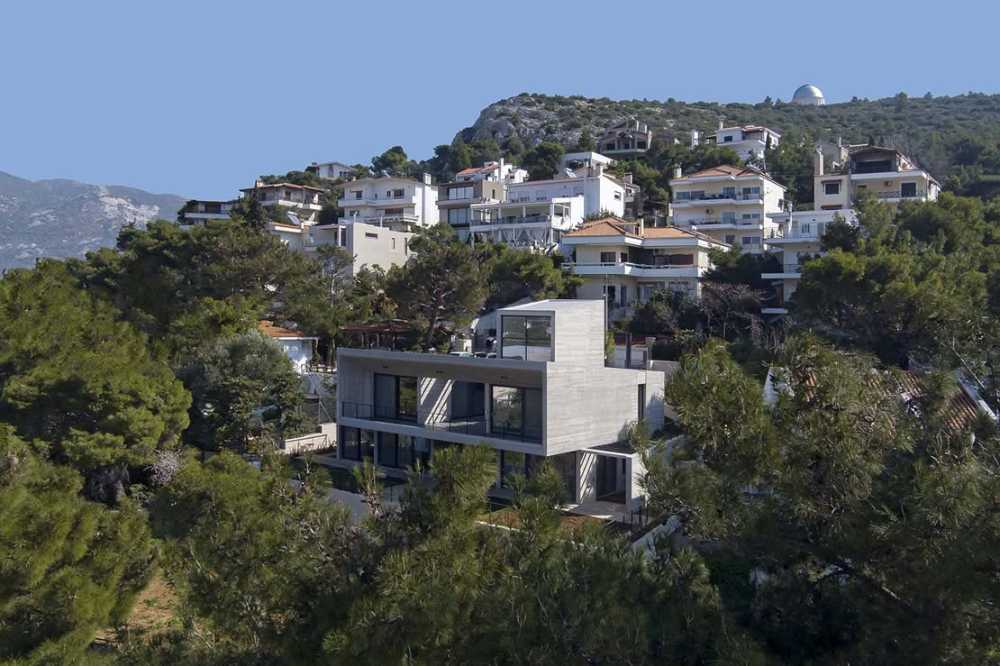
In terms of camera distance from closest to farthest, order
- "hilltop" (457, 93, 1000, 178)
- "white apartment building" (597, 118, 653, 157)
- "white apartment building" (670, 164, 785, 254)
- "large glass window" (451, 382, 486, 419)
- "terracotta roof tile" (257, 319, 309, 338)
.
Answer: "large glass window" (451, 382, 486, 419), "terracotta roof tile" (257, 319, 309, 338), "white apartment building" (670, 164, 785, 254), "white apartment building" (597, 118, 653, 157), "hilltop" (457, 93, 1000, 178)

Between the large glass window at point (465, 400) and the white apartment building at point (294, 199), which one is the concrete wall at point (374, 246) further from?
the large glass window at point (465, 400)

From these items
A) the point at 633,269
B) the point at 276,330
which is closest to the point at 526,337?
the point at 276,330

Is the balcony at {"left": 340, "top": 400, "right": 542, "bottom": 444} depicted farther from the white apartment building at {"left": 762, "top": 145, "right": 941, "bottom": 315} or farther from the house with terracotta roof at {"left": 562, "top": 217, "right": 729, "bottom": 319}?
the white apartment building at {"left": 762, "top": 145, "right": 941, "bottom": 315}

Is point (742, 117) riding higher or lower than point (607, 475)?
higher

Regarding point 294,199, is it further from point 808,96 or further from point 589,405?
point 808,96

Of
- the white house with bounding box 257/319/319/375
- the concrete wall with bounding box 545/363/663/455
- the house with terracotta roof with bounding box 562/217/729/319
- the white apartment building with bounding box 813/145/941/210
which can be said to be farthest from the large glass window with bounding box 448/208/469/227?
the concrete wall with bounding box 545/363/663/455
